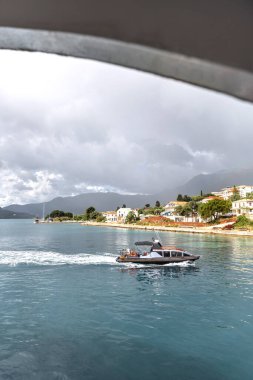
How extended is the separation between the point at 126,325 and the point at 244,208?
85313 millimetres

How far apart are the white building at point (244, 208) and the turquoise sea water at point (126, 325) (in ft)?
219

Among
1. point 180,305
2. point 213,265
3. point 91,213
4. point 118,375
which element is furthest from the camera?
point 91,213

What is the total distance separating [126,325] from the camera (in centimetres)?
1772

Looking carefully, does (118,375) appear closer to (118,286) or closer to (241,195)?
(118,286)

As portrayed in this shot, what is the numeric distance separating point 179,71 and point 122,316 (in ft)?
62.9

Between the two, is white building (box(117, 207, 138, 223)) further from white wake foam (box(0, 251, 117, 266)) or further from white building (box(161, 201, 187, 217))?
white wake foam (box(0, 251, 117, 266))

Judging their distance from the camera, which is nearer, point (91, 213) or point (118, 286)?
point (118, 286)

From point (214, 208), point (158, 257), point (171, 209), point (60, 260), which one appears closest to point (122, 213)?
point (171, 209)

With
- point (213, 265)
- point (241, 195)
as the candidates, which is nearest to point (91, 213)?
point (241, 195)

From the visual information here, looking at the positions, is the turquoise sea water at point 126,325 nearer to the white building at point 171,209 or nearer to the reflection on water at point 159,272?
the reflection on water at point 159,272

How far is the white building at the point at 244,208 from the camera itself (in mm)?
94338

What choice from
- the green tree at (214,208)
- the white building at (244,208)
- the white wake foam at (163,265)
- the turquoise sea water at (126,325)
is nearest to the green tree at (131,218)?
the green tree at (214,208)

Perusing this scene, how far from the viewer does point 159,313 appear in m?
19.9

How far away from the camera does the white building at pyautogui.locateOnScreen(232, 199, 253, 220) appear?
94338mm
